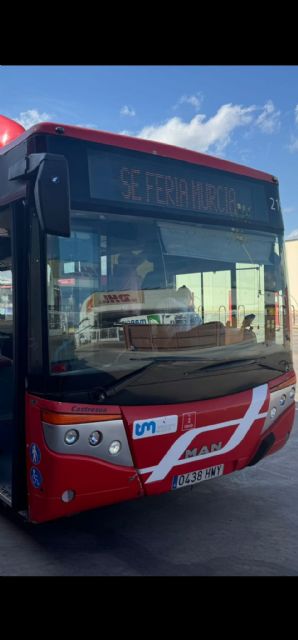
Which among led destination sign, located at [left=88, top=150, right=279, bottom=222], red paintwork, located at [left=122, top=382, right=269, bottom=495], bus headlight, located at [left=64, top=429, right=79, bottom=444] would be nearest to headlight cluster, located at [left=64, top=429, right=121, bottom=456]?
bus headlight, located at [left=64, top=429, right=79, bottom=444]

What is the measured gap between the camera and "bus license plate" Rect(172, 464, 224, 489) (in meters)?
3.80

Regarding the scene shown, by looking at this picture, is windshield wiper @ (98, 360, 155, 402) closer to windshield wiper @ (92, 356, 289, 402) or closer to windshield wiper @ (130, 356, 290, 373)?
windshield wiper @ (92, 356, 289, 402)

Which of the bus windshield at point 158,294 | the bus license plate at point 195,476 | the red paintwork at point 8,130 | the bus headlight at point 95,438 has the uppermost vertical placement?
the red paintwork at point 8,130

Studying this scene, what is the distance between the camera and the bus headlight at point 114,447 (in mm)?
3414

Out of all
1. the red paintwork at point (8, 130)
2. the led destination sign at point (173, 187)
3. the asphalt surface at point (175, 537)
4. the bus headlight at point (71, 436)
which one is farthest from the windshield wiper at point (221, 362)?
the red paintwork at point (8, 130)

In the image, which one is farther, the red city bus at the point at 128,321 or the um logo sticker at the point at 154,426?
the um logo sticker at the point at 154,426

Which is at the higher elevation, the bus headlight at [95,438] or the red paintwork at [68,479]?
the bus headlight at [95,438]

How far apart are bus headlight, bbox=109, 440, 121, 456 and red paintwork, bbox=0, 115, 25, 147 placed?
3.35 meters

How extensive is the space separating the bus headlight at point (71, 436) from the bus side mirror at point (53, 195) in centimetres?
122

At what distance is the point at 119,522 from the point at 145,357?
66.0 inches

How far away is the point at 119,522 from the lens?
4.39m

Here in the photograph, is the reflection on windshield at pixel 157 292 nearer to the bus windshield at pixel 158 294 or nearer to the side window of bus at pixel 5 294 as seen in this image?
the bus windshield at pixel 158 294
